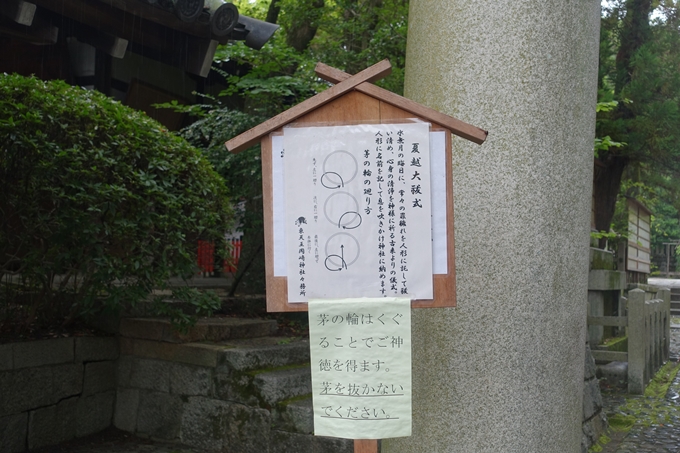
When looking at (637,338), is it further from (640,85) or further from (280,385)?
(280,385)

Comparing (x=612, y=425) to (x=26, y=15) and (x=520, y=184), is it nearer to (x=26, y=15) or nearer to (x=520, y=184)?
(x=520, y=184)

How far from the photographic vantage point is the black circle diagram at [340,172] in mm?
2643

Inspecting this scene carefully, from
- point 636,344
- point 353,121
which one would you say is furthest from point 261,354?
point 636,344

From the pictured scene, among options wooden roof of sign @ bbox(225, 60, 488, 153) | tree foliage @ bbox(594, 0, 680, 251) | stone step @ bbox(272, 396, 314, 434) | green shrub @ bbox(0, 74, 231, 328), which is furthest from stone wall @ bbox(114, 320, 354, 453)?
tree foliage @ bbox(594, 0, 680, 251)

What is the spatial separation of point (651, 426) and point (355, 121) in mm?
5166

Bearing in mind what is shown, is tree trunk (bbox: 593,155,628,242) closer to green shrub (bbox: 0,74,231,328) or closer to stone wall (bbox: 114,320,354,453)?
stone wall (bbox: 114,320,354,453)

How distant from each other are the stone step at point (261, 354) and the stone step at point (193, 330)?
0.12 metres

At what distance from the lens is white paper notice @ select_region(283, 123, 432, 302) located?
261 centimetres

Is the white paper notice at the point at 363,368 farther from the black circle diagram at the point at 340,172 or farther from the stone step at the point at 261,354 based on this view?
the stone step at the point at 261,354

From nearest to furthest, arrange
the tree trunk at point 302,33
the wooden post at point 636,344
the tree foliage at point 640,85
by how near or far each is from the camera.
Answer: the wooden post at point 636,344 < the tree foliage at point 640,85 < the tree trunk at point 302,33

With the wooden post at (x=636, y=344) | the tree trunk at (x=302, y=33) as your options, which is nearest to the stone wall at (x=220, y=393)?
the wooden post at (x=636, y=344)

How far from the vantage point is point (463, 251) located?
2971 millimetres

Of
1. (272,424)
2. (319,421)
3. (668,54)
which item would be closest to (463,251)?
(319,421)

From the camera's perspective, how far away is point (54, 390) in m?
5.27
